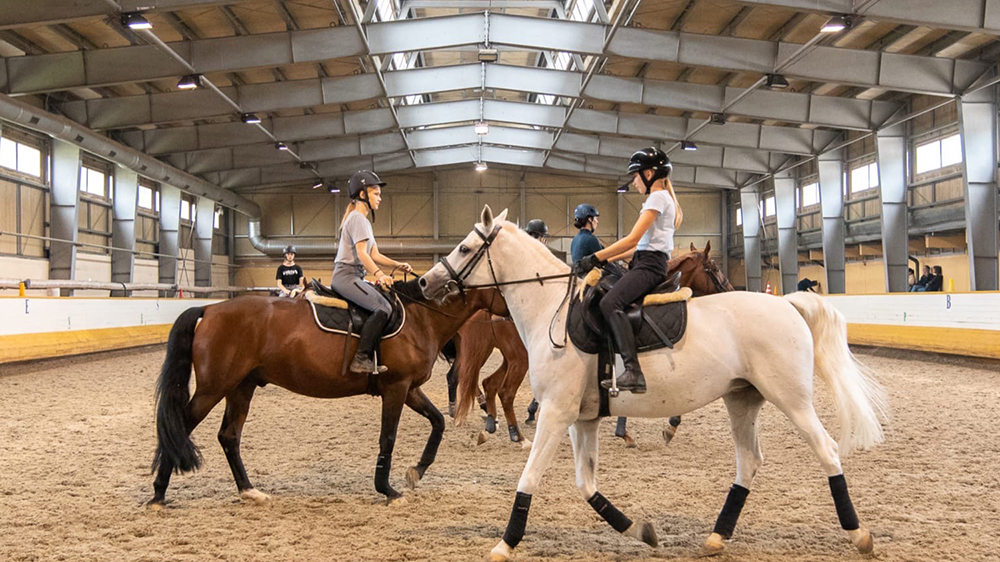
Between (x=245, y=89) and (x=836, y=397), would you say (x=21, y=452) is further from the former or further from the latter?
(x=245, y=89)

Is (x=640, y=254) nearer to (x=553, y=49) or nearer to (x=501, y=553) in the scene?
(x=501, y=553)

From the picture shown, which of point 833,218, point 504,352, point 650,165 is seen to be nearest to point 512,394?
point 504,352

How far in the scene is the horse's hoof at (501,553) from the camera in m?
4.17

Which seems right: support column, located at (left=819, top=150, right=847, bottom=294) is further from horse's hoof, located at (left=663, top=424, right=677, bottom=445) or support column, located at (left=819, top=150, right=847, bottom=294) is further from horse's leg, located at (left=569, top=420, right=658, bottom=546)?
horse's leg, located at (left=569, top=420, right=658, bottom=546)

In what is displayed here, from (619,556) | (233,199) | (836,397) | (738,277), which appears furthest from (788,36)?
(233,199)

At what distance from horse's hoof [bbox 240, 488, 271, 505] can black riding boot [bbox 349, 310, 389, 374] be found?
3.60ft

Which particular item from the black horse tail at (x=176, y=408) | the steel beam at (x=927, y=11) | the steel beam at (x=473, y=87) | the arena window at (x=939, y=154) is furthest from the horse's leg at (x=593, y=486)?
the arena window at (x=939, y=154)

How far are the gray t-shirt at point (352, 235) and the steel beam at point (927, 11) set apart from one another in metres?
10.8

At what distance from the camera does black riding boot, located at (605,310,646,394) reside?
436 centimetres

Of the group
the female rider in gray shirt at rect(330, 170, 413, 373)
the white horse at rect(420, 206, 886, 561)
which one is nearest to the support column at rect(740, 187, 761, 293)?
the female rider in gray shirt at rect(330, 170, 413, 373)

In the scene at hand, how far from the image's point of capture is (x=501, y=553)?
4176 millimetres

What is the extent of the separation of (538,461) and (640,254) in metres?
1.45

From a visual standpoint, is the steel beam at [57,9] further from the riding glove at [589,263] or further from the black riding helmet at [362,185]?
the riding glove at [589,263]

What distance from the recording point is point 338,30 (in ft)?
56.6
